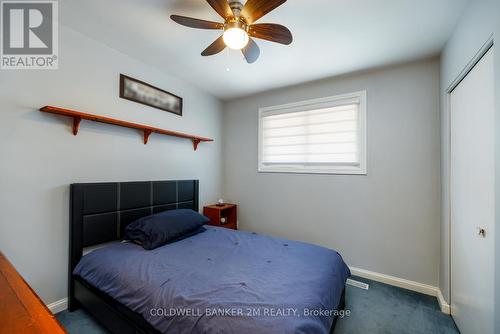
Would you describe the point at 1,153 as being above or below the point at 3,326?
above

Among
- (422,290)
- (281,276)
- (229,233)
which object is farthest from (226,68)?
(422,290)

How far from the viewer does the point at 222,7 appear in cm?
137

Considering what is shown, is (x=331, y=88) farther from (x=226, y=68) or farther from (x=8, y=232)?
(x=8, y=232)

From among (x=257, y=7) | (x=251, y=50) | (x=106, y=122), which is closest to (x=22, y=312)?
(x=106, y=122)

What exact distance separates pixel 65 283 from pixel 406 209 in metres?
3.56

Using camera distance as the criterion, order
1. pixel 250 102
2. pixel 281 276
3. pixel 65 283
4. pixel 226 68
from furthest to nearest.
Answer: pixel 250 102 → pixel 226 68 → pixel 65 283 → pixel 281 276

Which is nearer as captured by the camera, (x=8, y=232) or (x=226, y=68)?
(x=8, y=232)

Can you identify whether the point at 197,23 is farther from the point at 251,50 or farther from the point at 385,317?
the point at 385,317

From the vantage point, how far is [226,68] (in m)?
2.59

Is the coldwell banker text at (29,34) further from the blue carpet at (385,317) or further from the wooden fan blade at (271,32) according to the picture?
the blue carpet at (385,317)

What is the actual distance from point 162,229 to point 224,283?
983 millimetres

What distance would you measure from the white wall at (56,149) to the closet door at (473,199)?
3027mm

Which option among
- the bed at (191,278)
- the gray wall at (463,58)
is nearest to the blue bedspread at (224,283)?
the bed at (191,278)

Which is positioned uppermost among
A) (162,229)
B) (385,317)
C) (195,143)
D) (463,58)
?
(463,58)
